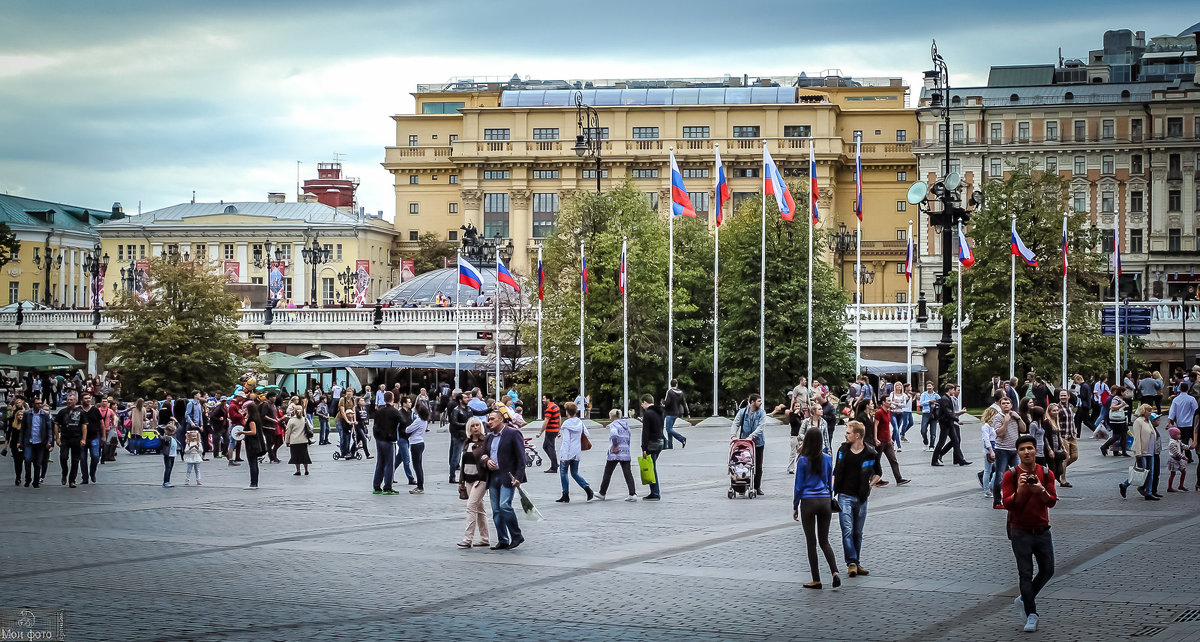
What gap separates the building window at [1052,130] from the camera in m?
107

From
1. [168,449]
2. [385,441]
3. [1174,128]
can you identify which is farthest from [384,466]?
[1174,128]

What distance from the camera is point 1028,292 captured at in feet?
193

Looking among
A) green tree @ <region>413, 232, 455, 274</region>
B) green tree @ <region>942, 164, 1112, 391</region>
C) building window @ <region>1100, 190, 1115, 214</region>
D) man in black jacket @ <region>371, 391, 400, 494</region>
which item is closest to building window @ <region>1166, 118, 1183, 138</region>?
building window @ <region>1100, 190, 1115, 214</region>

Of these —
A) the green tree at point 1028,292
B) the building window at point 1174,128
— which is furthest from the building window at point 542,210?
the green tree at point 1028,292

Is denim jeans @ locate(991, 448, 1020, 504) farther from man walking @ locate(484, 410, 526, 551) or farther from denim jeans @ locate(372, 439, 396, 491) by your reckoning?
denim jeans @ locate(372, 439, 396, 491)

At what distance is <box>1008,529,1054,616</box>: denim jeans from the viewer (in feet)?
41.7

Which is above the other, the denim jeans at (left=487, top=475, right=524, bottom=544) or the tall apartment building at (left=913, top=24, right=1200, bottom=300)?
the tall apartment building at (left=913, top=24, right=1200, bottom=300)

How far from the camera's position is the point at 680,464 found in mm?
32625

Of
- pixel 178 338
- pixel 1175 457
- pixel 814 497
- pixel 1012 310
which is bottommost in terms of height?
pixel 1175 457

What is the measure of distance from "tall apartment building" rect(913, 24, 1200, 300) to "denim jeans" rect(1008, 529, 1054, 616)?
305ft

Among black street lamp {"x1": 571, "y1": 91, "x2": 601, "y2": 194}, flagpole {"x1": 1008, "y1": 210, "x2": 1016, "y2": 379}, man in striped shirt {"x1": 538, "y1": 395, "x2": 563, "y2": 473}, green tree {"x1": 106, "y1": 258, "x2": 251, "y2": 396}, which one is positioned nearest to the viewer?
man in striped shirt {"x1": 538, "y1": 395, "x2": 563, "y2": 473}

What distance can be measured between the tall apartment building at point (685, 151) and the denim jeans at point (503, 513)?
339 ft

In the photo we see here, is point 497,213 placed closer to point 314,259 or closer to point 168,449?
point 314,259

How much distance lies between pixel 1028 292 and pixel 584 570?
45.9 meters
